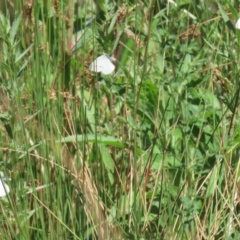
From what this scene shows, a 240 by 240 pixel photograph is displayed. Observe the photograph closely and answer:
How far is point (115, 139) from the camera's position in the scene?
7.46 ft

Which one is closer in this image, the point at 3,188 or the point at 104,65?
the point at 3,188

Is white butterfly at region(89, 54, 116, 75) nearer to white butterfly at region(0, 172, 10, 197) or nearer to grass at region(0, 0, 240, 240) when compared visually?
grass at region(0, 0, 240, 240)

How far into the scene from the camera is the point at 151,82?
2396mm

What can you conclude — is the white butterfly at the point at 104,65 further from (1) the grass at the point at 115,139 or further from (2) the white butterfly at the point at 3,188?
(2) the white butterfly at the point at 3,188

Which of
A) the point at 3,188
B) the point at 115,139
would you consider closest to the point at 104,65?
the point at 115,139

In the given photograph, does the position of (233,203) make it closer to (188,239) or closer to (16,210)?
(188,239)

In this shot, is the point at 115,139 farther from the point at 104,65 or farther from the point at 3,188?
the point at 3,188

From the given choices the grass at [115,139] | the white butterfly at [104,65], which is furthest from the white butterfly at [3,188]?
the white butterfly at [104,65]

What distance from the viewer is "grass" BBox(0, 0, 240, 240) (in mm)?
2062

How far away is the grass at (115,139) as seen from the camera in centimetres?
206

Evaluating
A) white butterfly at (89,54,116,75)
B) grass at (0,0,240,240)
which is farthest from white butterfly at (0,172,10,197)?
white butterfly at (89,54,116,75)

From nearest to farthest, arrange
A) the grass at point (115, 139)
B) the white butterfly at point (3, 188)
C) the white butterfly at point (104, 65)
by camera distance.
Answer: the white butterfly at point (3, 188)
the grass at point (115, 139)
the white butterfly at point (104, 65)

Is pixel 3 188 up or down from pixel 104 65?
down

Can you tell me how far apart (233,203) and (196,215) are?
101 mm
